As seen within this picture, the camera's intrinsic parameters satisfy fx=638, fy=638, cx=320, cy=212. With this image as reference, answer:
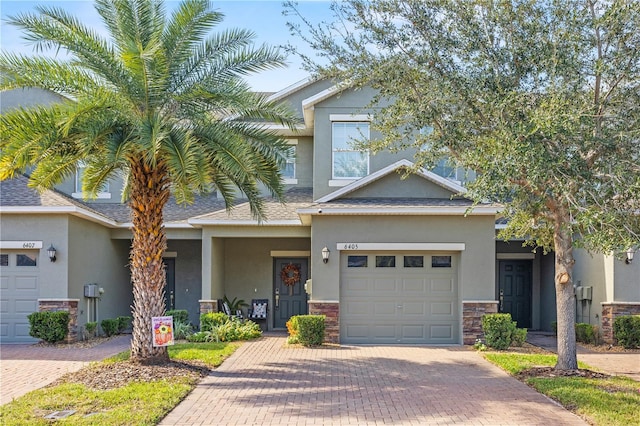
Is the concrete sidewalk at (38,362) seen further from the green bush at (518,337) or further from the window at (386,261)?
the green bush at (518,337)

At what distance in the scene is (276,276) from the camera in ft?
66.4

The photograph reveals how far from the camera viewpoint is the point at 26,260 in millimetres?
16562

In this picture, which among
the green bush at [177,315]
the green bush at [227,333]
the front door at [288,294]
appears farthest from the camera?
the front door at [288,294]

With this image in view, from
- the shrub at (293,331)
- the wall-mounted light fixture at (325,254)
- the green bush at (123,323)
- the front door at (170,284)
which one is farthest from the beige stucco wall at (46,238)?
the wall-mounted light fixture at (325,254)

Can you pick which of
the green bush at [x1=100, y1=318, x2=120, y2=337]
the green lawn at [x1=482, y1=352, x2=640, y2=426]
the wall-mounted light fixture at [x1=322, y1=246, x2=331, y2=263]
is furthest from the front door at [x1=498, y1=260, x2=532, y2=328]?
the green bush at [x1=100, y1=318, x2=120, y2=337]

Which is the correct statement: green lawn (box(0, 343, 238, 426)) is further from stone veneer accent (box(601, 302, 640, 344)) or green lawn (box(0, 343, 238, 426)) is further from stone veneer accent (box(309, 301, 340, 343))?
stone veneer accent (box(601, 302, 640, 344))

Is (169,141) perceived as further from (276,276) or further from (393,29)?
(276,276)

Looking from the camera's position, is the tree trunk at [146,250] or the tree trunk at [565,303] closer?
the tree trunk at [565,303]

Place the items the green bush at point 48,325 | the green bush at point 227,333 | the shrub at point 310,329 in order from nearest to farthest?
1. the shrub at point 310,329
2. the green bush at point 48,325
3. the green bush at point 227,333

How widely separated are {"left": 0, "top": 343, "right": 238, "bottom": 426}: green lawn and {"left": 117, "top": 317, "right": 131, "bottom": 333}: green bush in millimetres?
8176

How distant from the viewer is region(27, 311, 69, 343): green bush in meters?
15.8

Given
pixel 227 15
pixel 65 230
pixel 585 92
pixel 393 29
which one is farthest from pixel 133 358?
pixel 585 92

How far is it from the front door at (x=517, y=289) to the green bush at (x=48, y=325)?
13.0m

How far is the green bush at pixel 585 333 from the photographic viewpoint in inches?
656
